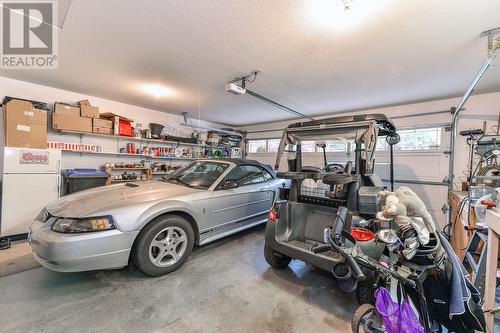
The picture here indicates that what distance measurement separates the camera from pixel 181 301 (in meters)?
1.88

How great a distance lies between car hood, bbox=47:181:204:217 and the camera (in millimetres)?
2023

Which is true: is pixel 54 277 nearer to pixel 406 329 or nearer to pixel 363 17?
pixel 406 329

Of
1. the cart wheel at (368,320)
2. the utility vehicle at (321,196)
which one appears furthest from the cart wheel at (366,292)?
the cart wheel at (368,320)

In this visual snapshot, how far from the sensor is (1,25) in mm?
2119

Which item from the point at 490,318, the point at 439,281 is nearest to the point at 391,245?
the point at 439,281

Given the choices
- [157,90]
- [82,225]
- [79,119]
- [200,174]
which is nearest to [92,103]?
[79,119]

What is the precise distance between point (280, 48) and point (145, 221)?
246 centimetres

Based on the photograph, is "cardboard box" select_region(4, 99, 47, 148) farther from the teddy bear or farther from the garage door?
the teddy bear

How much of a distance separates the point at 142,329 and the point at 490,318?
7.77 feet

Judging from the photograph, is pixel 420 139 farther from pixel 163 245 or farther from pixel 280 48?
pixel 163 245

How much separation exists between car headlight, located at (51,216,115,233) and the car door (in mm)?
1199

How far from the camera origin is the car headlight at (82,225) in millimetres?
1888

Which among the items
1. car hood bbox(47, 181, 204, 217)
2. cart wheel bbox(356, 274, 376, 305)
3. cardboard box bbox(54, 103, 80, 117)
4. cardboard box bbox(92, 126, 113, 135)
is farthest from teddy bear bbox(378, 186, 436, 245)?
cardboard box bbox(54, 103, 80, 117)

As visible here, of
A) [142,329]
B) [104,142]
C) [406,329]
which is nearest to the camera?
[406,329]
